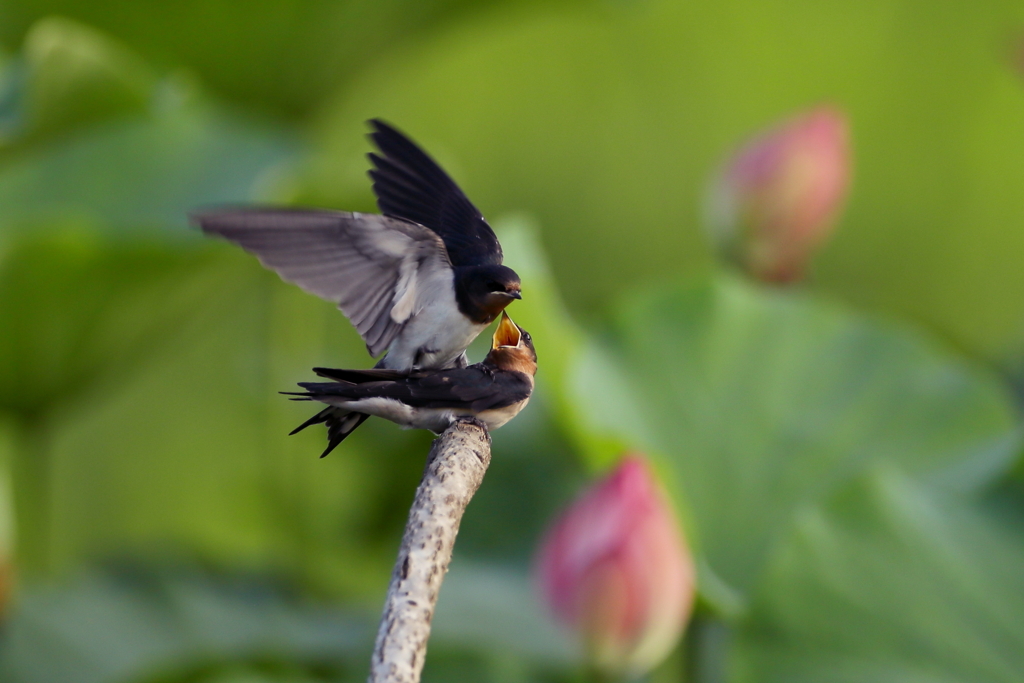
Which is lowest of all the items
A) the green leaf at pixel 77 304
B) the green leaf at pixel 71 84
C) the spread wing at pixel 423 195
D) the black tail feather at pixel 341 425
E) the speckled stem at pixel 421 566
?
the speckled stem at pixel 421 566

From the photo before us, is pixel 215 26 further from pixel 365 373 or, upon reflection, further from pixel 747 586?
pixel 365 373

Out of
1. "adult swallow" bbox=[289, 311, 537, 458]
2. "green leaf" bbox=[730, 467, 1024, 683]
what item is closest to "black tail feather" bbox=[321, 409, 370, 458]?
"adult swallow" bbox=[289, 311, 537, 458]

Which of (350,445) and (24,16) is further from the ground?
(24,16)

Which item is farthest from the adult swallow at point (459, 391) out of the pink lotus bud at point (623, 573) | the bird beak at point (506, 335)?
the pink lotus bud at point (623, 573)

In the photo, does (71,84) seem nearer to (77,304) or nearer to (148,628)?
(77,304)

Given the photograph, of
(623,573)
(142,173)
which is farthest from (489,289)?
(142,173)

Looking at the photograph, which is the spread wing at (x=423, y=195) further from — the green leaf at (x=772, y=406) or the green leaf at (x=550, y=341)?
the green leaf at (x=772, y=406)

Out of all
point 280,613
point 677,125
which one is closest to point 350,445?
point 280,613
